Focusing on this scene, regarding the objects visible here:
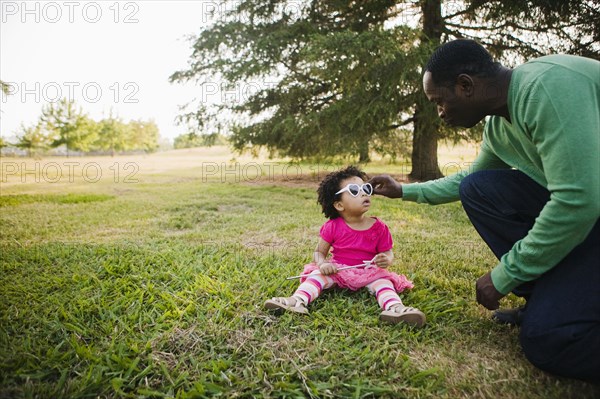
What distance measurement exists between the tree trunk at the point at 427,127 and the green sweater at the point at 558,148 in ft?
21.4

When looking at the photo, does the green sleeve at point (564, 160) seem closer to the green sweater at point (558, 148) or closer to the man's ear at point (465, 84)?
the green sweater at point (558, 148)

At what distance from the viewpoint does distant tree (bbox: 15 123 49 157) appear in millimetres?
28625

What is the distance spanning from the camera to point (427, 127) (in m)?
8.60

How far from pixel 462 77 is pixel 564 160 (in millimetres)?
557

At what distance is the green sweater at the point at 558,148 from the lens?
4.19 feet

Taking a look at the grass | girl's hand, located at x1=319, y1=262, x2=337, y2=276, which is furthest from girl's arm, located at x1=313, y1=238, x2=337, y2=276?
the grass

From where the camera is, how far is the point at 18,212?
5488 millimetres

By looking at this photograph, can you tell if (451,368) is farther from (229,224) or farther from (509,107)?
(229,224)

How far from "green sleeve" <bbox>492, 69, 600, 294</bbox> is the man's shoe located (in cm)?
64

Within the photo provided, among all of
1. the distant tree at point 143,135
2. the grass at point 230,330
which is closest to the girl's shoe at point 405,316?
the grass at point 230,330

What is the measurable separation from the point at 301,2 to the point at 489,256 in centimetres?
874

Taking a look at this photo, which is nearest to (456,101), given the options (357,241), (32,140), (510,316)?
(357,241)

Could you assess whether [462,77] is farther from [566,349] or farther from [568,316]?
[566,349]

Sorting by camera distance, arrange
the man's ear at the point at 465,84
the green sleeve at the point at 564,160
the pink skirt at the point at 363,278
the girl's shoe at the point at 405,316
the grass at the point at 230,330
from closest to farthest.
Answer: the green sleeve at the point at 564,160 < the grass at the point at 230,330 < the man's ear at the point at 465,84 < the girl's shoe at the point at 405,316 < the pink skirt at the point at 363,278
